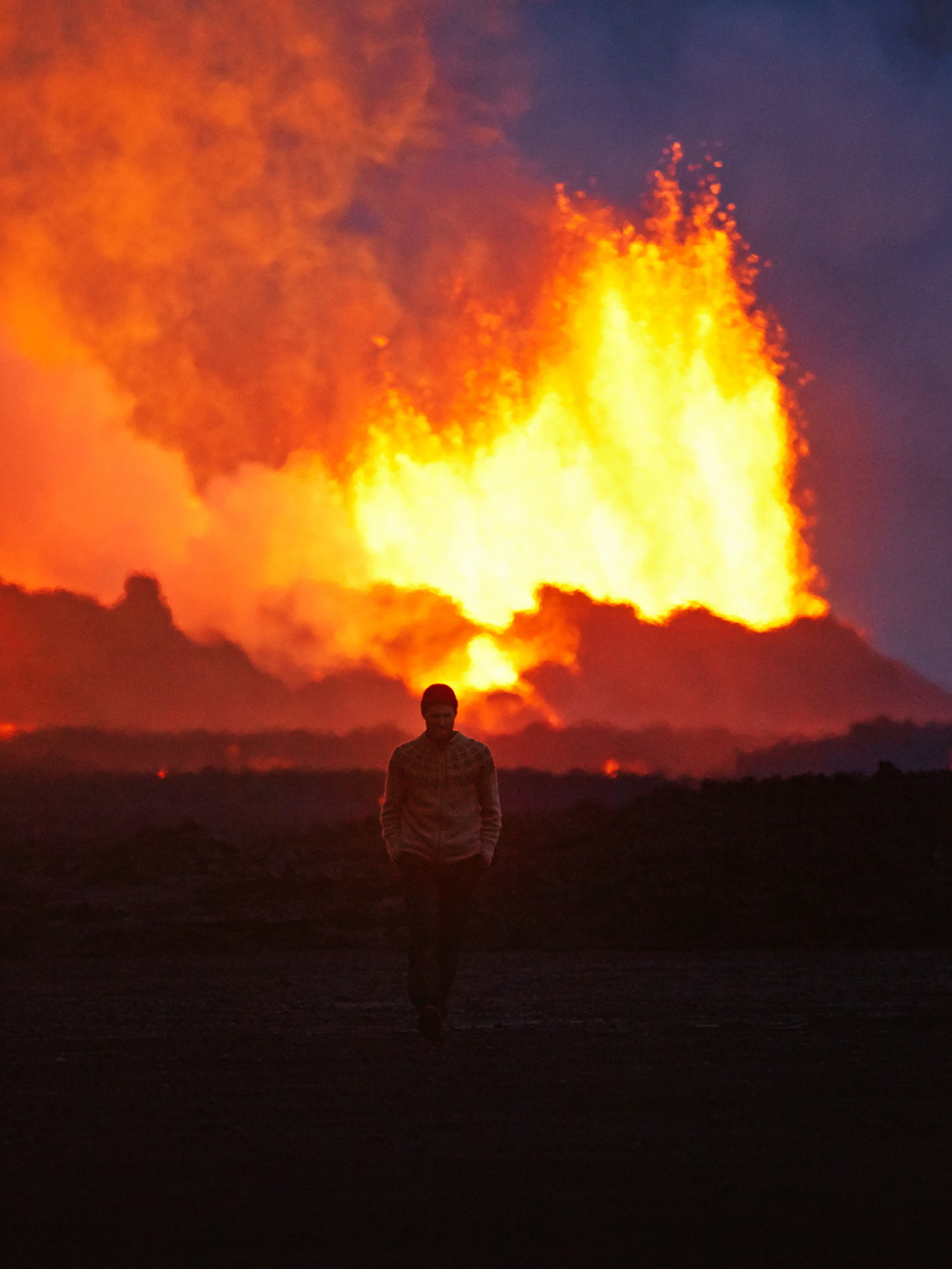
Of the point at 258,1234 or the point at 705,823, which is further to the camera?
the point at 705,823

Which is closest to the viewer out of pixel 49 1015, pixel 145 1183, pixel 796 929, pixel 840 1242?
pixel 840 1242

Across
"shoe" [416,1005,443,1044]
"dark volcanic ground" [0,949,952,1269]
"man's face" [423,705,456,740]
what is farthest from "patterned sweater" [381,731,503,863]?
"dark volcanic ground" [0,949,952,1269]

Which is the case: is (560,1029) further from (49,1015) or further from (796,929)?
(796,929)

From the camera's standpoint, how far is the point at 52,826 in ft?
215

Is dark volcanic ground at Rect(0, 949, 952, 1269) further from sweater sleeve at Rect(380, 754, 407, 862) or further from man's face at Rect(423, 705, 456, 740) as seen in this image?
man's face at Rect(423, 705, 456, 740)

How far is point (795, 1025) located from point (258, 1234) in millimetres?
7408

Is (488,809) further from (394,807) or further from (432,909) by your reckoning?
(432,909)

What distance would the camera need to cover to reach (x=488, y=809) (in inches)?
420

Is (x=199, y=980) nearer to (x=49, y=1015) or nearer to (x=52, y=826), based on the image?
(x=49, y=1015)

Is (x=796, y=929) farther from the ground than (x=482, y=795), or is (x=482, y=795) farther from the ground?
(x=482, y=795)

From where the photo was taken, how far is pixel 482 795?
1064 cm

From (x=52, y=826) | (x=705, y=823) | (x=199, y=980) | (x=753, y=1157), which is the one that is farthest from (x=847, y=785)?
(x=52, y=826)

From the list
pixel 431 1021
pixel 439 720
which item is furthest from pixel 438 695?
pixel 431 1021

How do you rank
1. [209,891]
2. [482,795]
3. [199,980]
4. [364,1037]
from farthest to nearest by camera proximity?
[209,891], [199,980], [364,1037], [482,795]
